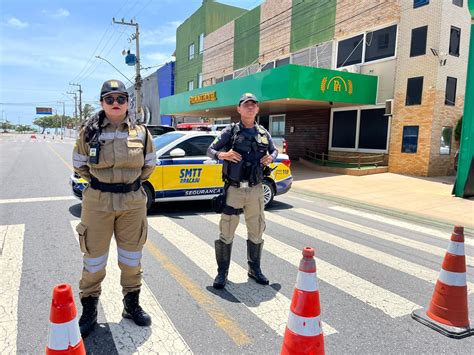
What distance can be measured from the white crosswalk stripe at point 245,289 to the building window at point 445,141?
12772 mm

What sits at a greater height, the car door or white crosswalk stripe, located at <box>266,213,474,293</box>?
the car door

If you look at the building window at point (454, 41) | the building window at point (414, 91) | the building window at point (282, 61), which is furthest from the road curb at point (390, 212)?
the building window at point (282, 61)

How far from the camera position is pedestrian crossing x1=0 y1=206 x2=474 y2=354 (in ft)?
9.82

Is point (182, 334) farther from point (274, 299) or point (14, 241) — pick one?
point (14, 241)

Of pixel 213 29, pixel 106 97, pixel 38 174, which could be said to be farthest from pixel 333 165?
pixel 213 29

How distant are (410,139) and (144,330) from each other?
14478 millimetres

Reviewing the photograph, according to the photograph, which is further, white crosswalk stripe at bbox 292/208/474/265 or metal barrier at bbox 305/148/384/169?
metal barrier at bbox 305/148/384/169

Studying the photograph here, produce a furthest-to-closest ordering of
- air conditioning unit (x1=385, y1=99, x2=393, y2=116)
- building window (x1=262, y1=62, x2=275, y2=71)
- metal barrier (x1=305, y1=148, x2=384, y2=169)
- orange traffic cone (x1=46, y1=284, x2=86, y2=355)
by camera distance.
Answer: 1. building window (x1=262, y1=62, x2=275, y2=71)
2. metal barrier (x1=305, y1=148, x2=384, y2=169)
3. air conditioning unit (x1=385, y1=99, x2=393, y2=116)
4. orange traffic cone (x1=46, y1=284, x2=86, y2=355)

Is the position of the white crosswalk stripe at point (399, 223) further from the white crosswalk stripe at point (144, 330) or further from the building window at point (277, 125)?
the building window at point (277, 125)

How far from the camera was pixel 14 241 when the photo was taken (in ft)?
17.2

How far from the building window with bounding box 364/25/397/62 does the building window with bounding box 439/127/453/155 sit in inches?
153

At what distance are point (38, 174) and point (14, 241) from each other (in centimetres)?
886

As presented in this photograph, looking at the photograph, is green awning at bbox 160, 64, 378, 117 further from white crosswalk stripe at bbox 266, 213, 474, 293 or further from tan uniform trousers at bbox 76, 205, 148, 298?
tan uniform trousers at bbox 76, 205, 148, 298

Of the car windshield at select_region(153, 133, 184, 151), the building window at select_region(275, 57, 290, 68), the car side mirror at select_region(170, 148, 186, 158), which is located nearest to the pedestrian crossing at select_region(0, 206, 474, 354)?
the car side mirror at select_region(170, 148, 186, 158)
